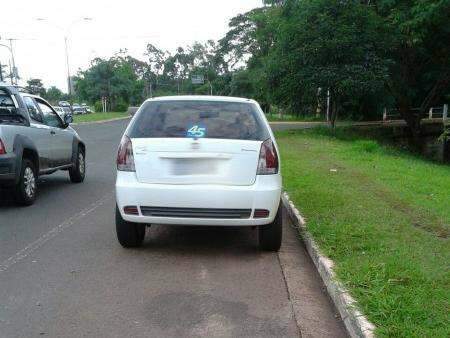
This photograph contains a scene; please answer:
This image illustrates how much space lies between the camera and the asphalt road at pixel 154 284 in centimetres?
387

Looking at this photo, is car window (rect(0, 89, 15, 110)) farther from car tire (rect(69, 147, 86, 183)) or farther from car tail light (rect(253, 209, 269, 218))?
car tail light (rect(253, 209, 269, 218))

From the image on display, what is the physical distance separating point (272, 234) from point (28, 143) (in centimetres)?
440

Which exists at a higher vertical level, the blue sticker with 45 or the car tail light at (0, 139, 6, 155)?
the blue sticker with 45

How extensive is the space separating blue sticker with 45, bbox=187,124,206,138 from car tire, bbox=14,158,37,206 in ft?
11.8

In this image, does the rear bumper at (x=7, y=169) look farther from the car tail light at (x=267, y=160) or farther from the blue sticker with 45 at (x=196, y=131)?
the car tail light at (x=267, y=160)

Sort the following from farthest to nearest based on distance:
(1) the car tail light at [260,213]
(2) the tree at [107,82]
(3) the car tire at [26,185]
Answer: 1. (2) the tree at [107,82]
2. (3) the car tire at [26,185]
3. (1) the car tail light at [260,213]

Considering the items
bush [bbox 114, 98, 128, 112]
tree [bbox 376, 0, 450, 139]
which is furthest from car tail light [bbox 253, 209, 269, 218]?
bush [bbox 114, 98, 128, 112]

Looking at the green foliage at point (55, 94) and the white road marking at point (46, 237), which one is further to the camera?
the green foliage at point (55, 94)

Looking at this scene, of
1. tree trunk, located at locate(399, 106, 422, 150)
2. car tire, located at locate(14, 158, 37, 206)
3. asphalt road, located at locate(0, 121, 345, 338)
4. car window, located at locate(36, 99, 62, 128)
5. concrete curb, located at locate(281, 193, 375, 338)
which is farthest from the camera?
tree trunk, located at locate(399, 106, 422, 150)

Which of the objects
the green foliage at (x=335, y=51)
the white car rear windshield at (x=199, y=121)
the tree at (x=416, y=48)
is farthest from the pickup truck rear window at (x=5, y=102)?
the tree at (x=416, y=48)

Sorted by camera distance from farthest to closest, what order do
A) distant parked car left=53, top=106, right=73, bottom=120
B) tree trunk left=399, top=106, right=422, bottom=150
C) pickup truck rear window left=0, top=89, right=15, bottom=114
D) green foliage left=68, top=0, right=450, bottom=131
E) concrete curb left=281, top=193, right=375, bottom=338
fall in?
tree trunk left=399, top=106, right=422, bottom=150 < green foliage left=68, top=0, right=450, bottom=131 < distant parked car left=53, top=106, right=73, bottom=120 < pickup truck rear window left=0, top=89, right=15, bottom=114 < concrete curb left=281, top=193, right=375, bottom=338

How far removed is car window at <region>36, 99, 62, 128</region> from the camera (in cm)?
932

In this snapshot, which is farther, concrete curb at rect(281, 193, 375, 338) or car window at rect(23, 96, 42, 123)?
car window at rect(23, 96, 42, 123)

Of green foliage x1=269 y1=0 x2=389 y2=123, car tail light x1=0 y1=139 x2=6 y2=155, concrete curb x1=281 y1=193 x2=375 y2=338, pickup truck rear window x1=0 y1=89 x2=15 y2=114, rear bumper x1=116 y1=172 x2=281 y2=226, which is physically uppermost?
green foliage x1=269 y1=0 x2=389 y2=123
